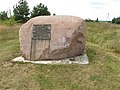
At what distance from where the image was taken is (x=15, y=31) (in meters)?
16.4

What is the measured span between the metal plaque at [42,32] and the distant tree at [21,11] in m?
13.7

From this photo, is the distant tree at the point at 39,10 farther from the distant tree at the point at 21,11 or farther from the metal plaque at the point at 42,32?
the metal plaque at the point at 42,32

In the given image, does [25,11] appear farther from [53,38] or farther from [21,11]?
[53,38]

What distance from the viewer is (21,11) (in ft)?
74.1

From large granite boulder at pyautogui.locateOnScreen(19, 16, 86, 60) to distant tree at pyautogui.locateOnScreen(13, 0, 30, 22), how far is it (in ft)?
44.8

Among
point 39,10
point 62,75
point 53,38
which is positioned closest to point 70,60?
point 53,38

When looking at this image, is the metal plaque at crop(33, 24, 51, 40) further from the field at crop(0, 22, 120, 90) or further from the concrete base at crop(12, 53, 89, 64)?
the field at crop(0, 22, 120, 90)

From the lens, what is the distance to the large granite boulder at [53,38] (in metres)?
8.37

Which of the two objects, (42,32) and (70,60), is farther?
(42,32)

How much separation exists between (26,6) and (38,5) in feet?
3.19

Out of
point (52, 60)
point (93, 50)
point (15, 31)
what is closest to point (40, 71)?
point (52, 60)

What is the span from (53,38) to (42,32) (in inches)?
17.5

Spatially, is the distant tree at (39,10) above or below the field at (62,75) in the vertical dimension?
above

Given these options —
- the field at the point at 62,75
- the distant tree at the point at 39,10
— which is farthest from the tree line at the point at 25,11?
the field at the point at 62,75
